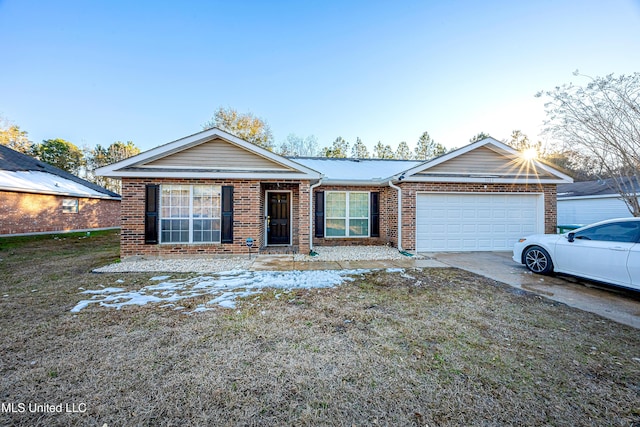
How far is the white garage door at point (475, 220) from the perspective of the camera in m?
9.10

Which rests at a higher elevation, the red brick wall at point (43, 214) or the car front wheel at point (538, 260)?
the red brick wall at point (43, 214)

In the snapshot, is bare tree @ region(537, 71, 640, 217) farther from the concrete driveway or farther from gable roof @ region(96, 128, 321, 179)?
gable roof @ region(96, 128, 321, 179)

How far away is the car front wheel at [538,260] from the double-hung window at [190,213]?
28.0ft

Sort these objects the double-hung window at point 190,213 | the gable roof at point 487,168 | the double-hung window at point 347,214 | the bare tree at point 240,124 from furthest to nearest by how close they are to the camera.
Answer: the bare tree at point 240,124 < the double-hung window at point 347,214 < the gable roof at point 487,168 < the double-hung window at point 190,213

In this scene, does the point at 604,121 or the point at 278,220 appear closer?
the point at 604,121

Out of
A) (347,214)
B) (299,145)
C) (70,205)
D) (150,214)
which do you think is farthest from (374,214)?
(299,145)

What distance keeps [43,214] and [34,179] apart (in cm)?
235

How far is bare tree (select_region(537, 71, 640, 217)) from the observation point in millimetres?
8180

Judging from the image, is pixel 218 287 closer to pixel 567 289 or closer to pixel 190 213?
pixel 190 213

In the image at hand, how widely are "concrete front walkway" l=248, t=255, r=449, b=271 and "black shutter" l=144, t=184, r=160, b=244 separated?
3.21m

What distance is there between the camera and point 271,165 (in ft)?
27.4

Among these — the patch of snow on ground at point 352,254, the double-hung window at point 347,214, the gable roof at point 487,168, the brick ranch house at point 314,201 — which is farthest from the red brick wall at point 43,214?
the gable roof at point 487,168

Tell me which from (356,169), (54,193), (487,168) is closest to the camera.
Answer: (487,168)

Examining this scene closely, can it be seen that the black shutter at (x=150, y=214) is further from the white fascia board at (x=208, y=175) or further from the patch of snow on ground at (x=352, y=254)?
the patch of snow on ground at (x=352, y=254)
